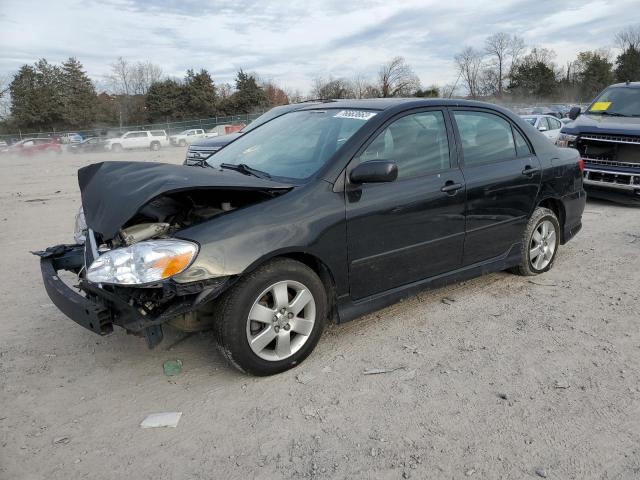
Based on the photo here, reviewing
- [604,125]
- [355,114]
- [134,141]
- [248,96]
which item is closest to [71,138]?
[134,141]

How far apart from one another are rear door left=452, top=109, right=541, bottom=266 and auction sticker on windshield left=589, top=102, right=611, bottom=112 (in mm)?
5594

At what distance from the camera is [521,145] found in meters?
4.38

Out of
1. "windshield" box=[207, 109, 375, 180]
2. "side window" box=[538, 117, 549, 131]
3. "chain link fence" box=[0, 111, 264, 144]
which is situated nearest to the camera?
"windshield" box=[207, 109, 375, 180]

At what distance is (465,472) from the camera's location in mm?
2250

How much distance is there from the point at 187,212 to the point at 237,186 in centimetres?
47

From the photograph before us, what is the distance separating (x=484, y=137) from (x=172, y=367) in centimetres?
302

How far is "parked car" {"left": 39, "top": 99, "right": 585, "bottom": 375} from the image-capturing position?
2.69 metres

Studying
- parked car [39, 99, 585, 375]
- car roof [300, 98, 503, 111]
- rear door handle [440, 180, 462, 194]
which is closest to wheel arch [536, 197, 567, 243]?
parked car [39, 99, 585, 375]

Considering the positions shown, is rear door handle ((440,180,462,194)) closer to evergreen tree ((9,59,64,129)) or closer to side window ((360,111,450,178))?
side window ((360,111,450,178))

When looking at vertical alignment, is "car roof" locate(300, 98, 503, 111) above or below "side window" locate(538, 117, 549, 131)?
above

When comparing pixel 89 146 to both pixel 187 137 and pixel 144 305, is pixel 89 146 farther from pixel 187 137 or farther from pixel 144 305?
pixel 144 305

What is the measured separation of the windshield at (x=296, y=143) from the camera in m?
3.40

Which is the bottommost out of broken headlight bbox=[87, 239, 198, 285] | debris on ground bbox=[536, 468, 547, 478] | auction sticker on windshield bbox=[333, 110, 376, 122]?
debris on ground bbox=[536, 468, 547, 478]

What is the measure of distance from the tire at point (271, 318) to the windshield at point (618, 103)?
7.85 m
